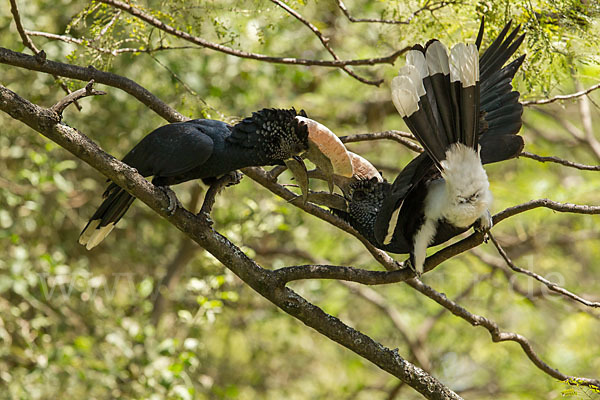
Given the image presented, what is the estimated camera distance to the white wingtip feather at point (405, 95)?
2.54m

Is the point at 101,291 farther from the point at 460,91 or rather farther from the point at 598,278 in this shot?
the point at 598,278

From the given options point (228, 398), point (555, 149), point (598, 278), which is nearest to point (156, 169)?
point (228, 398)

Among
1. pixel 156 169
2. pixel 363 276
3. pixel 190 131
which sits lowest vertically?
pixel 363 276

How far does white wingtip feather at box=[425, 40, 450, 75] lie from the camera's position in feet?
8.39

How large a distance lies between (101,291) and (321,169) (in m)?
3.31

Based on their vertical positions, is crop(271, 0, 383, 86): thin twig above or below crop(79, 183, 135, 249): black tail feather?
above

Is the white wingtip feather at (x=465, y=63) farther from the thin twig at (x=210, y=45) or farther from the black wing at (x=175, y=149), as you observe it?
the black wing at (x=175, y=149)

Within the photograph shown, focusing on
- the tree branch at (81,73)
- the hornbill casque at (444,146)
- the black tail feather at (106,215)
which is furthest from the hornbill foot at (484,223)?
the black tail feather at (106,215)

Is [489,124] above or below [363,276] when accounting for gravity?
above

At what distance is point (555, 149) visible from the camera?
706 cm

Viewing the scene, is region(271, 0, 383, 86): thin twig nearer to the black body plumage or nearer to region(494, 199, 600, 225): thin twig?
the black body plumage

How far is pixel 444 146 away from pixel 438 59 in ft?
1.10

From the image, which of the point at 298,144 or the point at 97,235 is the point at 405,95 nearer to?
the point at 298,144

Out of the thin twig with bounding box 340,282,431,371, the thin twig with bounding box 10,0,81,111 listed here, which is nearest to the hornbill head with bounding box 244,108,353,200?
the thin twig with bounding box 10,0,81,111
